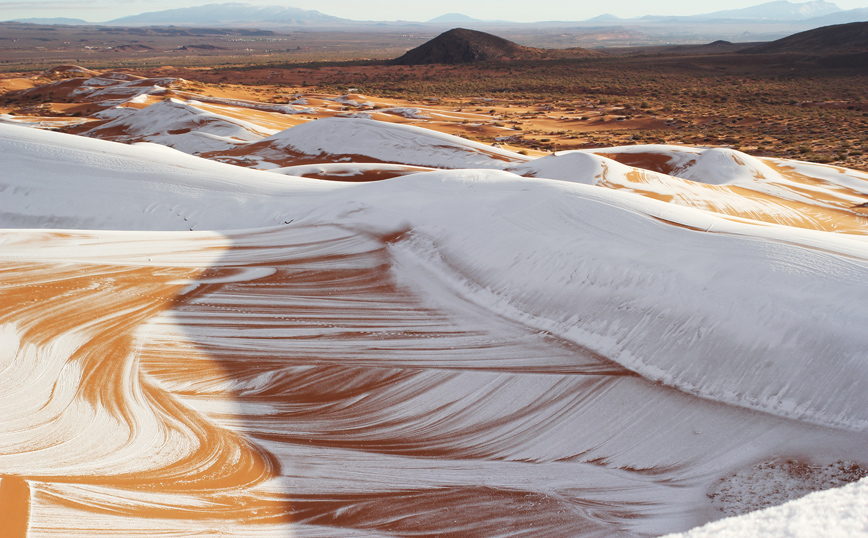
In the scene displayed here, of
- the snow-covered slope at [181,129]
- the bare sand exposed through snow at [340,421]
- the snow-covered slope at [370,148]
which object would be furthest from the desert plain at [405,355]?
the snow-covered slope at [181,129]

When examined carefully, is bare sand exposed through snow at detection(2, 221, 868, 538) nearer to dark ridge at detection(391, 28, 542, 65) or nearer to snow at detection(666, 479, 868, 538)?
snow at detection(666, 479, 868, 538)

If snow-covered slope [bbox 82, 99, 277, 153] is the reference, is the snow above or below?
below

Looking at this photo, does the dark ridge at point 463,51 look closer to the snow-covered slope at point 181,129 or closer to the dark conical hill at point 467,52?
the dark conical hill at point 467,52

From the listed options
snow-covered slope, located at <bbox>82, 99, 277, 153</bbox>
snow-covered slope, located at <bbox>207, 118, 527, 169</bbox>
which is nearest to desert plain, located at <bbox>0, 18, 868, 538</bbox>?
snow-covered slope, located at <bbox>207, 118, 527, 169</bbox>

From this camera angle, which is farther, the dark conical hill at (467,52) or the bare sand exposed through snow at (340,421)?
the dark conical hill at (467,52)

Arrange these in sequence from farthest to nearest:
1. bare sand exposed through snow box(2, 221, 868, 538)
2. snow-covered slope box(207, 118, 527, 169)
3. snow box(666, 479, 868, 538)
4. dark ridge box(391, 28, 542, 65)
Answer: dark ridge box(391, 28, 542, 65) → snow-covered slope box(207, 118, 527, 169) → bare sand exposed through snow box(2, 221, 868, 538) → snow box(666, 479, 868, 538)

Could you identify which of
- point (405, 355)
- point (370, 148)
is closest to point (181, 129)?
point (370, 148)

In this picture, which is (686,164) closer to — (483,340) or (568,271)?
(568,271)
